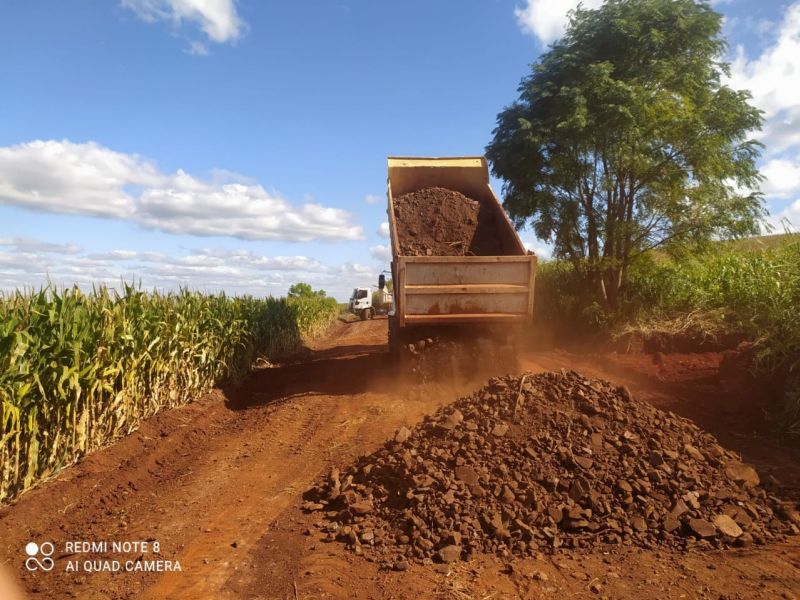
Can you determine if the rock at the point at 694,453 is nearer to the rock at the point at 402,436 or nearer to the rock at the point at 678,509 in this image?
the rock at the point at 678,509

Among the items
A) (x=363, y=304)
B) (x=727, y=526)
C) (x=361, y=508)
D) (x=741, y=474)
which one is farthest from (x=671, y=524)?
(x=363, y=304)

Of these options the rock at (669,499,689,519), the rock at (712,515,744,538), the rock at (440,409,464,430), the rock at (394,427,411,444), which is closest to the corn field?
the rock at (394,427,411,444)

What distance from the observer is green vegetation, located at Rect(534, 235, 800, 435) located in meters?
7.54

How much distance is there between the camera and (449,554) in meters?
3.93

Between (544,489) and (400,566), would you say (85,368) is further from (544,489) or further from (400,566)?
(544,489)

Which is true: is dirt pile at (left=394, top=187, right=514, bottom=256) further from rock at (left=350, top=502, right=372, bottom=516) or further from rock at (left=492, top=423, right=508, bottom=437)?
rock at (left=350, top=502, right=372, bottom=516)

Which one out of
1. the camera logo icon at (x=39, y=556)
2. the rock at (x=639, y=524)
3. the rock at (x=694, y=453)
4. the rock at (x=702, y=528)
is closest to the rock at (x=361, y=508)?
the rock at (x=639, y=524)

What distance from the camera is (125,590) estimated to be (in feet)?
12.1

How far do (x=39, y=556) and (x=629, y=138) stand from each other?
44.7ft

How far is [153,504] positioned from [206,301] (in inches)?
239

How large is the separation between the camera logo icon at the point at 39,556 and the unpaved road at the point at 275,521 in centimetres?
5

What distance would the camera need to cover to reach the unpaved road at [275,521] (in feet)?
11.9

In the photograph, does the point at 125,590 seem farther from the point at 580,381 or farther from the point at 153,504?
the point at 580,381

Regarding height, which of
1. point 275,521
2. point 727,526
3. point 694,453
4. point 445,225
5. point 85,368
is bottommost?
point 275,521
